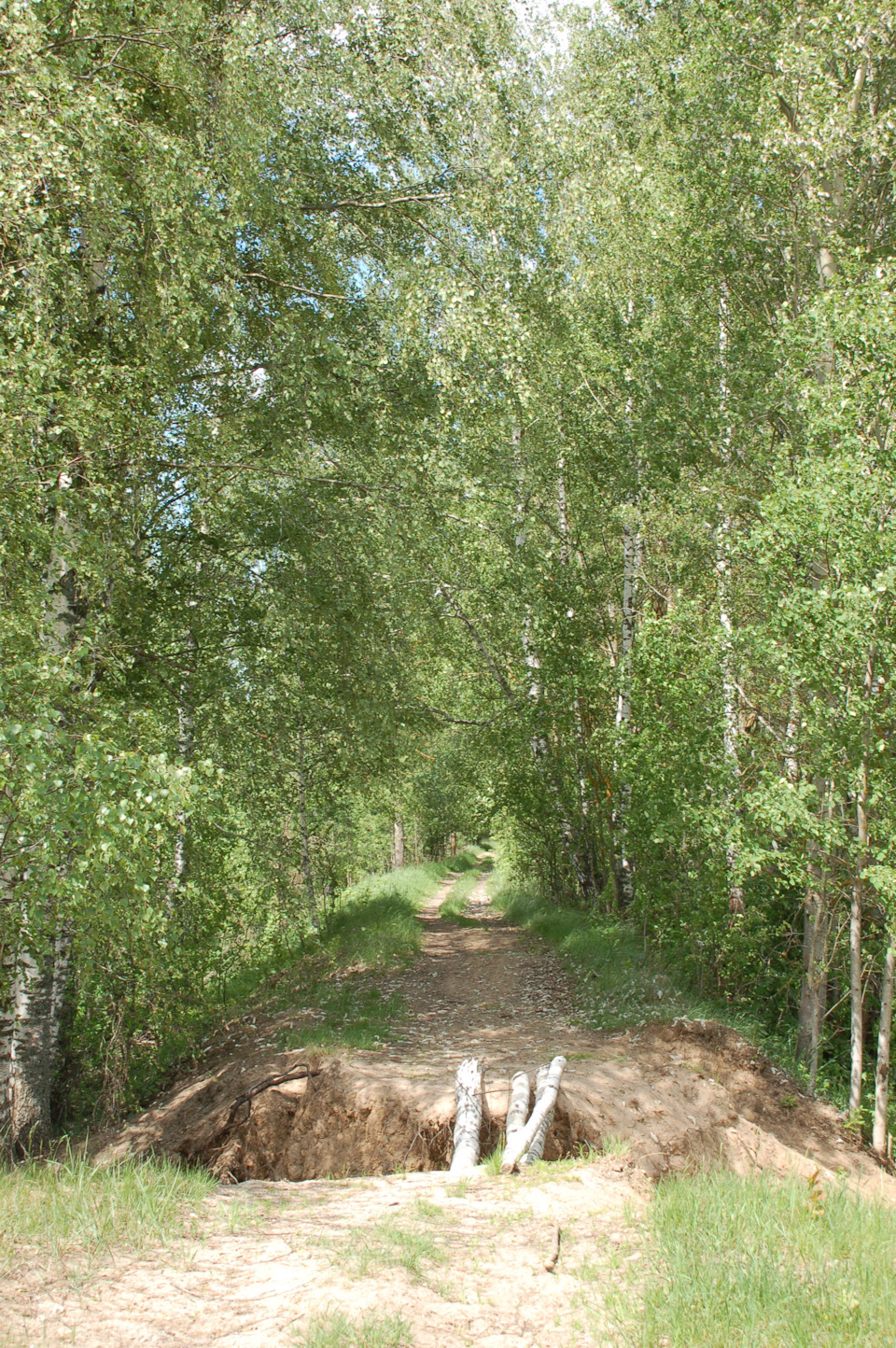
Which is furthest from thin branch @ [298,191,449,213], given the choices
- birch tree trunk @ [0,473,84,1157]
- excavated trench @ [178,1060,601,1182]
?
excavated trench @ [178,1060,601,1182]

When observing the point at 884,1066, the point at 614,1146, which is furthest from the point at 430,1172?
the point at 884,1066

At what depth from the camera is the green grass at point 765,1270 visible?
359cm

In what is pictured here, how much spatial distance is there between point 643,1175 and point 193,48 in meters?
9.38

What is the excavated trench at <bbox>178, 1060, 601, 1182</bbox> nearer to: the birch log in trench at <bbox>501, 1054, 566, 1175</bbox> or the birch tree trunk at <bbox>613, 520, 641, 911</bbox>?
the birch log in trench at <bbox>501, 1054, 566, 1175</bbox>

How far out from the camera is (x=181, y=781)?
4523mm

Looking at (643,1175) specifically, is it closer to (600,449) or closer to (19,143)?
(19,143)

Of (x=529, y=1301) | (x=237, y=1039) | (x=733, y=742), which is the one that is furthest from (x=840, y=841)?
(x=237, y=1039)

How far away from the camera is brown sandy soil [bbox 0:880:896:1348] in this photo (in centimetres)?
382

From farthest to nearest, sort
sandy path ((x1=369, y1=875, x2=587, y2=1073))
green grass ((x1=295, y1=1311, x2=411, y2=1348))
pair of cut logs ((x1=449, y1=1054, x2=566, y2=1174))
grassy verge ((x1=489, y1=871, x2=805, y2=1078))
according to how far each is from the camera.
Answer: grassy verge ((x1=489, y1=871, x2=805, y2=1078)) < sandy path ((x1=369, y1=875, x2=587, y2=1073)) < pair of cut logs ((x1=449, y1=1054, x2=566, y2=1174)) < green grass ((x1=295, y1=1311, x2=411, y2=1348))

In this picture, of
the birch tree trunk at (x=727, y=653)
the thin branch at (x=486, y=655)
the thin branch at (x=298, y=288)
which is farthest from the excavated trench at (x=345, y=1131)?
the thin branch at (x=486, y=655)

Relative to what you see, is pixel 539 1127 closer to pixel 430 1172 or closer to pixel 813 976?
pixel 430 1172

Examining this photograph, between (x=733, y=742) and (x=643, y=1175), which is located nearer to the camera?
(x=643, y=1175)

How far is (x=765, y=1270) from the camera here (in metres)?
3.98

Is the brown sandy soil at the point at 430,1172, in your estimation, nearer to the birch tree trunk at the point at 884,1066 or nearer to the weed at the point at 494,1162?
the weed at the point at 494,1162
